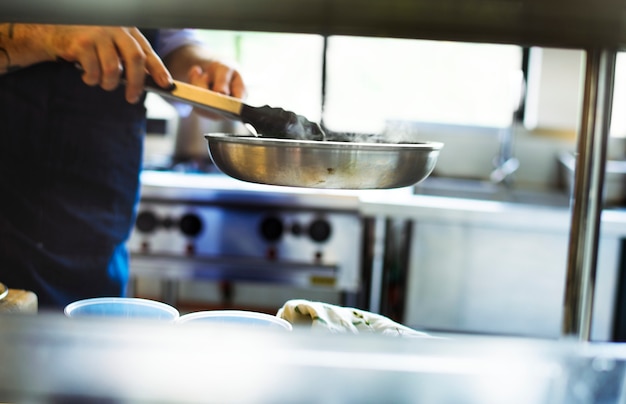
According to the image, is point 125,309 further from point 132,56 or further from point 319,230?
point 319,230

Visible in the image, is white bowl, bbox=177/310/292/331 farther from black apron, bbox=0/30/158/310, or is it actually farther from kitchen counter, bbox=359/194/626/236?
kitchen counter, bbox=359/194/626/236

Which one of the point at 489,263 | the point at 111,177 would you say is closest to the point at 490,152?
the point at 489,263

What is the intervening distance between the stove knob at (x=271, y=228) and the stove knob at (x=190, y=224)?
213 mm

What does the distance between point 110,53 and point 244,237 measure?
1.41 meters

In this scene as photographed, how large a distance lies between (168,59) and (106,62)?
9 cm

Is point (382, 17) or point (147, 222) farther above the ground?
point (382, 17)

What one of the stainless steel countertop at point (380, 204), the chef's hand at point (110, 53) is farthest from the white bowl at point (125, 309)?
the stainless steel countertop at point (380, 204)

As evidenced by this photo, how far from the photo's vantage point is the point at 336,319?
0.67m

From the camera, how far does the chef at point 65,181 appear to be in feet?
3.07

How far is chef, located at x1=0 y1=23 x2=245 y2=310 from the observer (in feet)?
3.07

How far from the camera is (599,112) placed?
556 millimetres

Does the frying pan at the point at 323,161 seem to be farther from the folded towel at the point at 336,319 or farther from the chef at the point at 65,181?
the chef at the point at 65,181

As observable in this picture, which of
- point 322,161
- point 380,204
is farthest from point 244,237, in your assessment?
point 322,161

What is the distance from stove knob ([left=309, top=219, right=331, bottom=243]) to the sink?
58 cm
